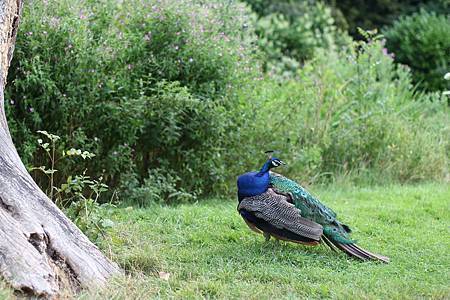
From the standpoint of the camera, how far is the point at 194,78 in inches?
329

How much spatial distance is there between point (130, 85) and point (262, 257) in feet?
8.76

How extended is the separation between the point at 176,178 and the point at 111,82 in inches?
46.7

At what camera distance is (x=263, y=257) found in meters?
6.00

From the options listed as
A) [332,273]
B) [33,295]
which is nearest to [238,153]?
[332,273]

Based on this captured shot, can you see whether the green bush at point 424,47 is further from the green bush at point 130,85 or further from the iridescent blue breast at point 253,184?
the iridescent blue breast at point 253,184

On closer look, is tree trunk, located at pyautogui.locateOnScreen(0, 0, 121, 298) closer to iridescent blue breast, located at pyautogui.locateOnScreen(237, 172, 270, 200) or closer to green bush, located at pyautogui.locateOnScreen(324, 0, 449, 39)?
iridescent blue breast, located at pyautogui.locateOnScreen(237, 172, 270, 200)

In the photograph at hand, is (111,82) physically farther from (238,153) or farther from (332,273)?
(332,273)

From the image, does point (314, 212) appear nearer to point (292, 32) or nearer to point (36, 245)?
point (36, 245)

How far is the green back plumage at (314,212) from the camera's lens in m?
6.09

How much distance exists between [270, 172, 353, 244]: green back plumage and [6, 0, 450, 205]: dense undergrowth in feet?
5.86

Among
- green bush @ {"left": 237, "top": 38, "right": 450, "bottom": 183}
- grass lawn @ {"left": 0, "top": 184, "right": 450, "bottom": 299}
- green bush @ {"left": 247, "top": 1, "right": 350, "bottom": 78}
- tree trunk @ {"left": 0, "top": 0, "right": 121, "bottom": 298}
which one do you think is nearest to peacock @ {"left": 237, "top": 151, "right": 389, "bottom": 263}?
grass lawn @ {"left": 0, "top": 184, "right": 450, "bottom": 299}

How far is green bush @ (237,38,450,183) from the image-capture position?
9.00 m

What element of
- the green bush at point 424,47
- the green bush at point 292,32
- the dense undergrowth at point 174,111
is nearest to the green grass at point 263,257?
the dense undergrowth at point 174,111

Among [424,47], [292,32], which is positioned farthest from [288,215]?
[424,47]
